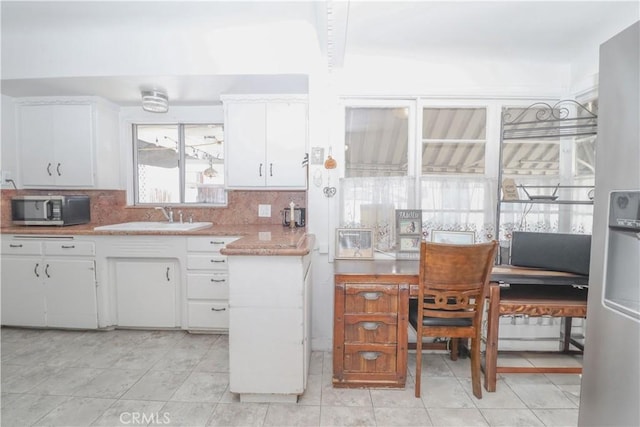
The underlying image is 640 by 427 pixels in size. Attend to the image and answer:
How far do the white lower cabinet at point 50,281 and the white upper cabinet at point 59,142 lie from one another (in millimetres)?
608

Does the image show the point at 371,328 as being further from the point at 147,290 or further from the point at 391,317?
the point at 147,290

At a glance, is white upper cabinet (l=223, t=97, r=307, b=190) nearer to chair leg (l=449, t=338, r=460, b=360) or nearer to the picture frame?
the picture frame

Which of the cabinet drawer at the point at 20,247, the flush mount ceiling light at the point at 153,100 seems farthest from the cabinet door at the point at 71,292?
the flush mount ceiling light at the point at 153,100

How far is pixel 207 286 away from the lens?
271cm

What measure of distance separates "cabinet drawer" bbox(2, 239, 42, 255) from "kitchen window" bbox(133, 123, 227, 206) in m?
0.94

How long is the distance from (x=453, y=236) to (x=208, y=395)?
6.73ft

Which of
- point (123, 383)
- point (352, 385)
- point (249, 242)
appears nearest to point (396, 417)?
point (352, 385)

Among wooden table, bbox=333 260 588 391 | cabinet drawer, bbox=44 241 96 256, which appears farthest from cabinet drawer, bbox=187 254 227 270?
wooden table, bbox=333 260 588 391

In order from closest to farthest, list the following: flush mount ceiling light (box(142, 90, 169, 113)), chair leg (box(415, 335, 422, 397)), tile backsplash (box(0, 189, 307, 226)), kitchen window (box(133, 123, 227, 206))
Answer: chair leg (box(415, 335, 422, 397)), flush mount ceiling light (box(142, 90, 169, 113)), tile backsplash (box(0, 189, 307, 226)), kitchen window (box(133, 123, 227, 206))

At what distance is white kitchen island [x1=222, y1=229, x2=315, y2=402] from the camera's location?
1.78 m

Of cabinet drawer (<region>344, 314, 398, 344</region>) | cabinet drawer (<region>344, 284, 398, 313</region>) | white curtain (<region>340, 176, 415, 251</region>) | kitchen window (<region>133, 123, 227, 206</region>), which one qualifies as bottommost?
cabinet drawer (<region>344, 314, 398, 344</region>)

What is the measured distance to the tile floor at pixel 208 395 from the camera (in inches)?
68.3

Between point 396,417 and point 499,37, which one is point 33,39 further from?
point 396,417

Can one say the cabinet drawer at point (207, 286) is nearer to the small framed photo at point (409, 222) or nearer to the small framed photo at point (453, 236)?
the small framed photo at point (409, 222)
